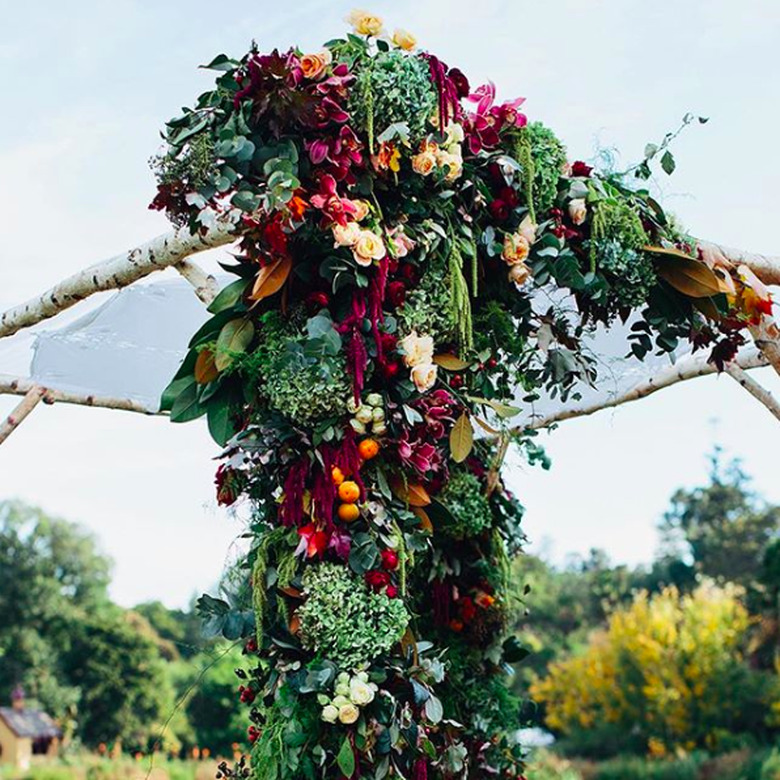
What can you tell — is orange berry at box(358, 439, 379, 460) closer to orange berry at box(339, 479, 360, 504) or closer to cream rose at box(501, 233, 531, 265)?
orange berry at box(339, 479, 360, 504)

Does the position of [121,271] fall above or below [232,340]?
above

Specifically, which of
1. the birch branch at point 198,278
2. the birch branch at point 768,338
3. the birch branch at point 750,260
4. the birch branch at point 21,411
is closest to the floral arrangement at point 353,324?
the birch branch at point 750,260

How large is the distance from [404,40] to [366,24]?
0.11m

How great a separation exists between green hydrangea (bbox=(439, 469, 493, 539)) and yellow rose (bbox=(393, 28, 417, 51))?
1.70 m

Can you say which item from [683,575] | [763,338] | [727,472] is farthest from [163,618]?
[763,338]

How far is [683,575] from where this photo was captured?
22.2 m

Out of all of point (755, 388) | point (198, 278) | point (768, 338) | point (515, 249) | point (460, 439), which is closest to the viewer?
point (460, 439)

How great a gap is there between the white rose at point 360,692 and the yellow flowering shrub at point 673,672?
12.2 metres

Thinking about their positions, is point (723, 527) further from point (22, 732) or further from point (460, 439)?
point (460, 439)

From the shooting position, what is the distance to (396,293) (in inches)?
95.4

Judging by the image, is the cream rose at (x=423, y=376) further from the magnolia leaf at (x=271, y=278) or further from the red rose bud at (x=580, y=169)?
the red rose bud at (x=580, y=169)

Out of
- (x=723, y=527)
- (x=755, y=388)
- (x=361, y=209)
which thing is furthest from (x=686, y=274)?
(x=723, y=527)

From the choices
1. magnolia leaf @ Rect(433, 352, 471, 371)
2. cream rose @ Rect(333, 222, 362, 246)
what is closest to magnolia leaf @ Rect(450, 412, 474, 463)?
magnolia leaf @ Rect(433, 352, 471, 371)

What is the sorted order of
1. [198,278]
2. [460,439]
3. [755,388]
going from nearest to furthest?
[460,439]
[198,278]
[755,388]
